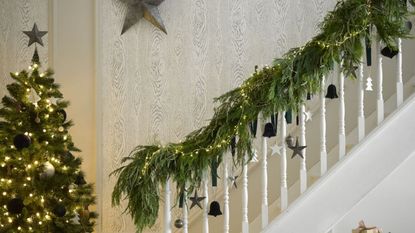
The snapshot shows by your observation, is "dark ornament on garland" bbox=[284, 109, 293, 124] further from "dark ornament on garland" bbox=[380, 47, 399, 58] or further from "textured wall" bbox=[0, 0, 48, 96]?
"textured wall" bbox=[0, 0, 48, 96]

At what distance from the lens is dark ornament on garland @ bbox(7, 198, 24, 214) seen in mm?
3980

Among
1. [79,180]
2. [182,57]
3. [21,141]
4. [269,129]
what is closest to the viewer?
[269,129]

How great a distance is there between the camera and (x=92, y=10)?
5047 millimetres

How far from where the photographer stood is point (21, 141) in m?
3.93

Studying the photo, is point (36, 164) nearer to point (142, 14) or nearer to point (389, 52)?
point (142, 14)

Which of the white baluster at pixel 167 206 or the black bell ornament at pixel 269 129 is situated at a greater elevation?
the black bell ornament at pixel 269 129

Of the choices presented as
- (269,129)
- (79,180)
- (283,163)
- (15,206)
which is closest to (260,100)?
(269,129)

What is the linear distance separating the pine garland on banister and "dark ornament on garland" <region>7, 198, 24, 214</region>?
779 mm

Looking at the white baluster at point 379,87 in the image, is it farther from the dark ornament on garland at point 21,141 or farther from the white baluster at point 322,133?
the dark ornament on garland at point 21,141

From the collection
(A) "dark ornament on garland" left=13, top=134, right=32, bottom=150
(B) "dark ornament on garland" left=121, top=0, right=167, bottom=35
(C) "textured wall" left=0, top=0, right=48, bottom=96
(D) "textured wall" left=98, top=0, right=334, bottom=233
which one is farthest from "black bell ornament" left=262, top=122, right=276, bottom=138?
(C) "textured wall" left=0, top=0, right=48, bottom=96

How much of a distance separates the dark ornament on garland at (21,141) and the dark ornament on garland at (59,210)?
1.33ft

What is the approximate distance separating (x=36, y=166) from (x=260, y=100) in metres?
1.45

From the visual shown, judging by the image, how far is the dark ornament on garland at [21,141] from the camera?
3930 millimetres

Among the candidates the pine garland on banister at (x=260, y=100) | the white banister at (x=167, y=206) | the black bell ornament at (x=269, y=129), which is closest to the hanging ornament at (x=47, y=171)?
the pine garland on banister at (x=260, y=100)
